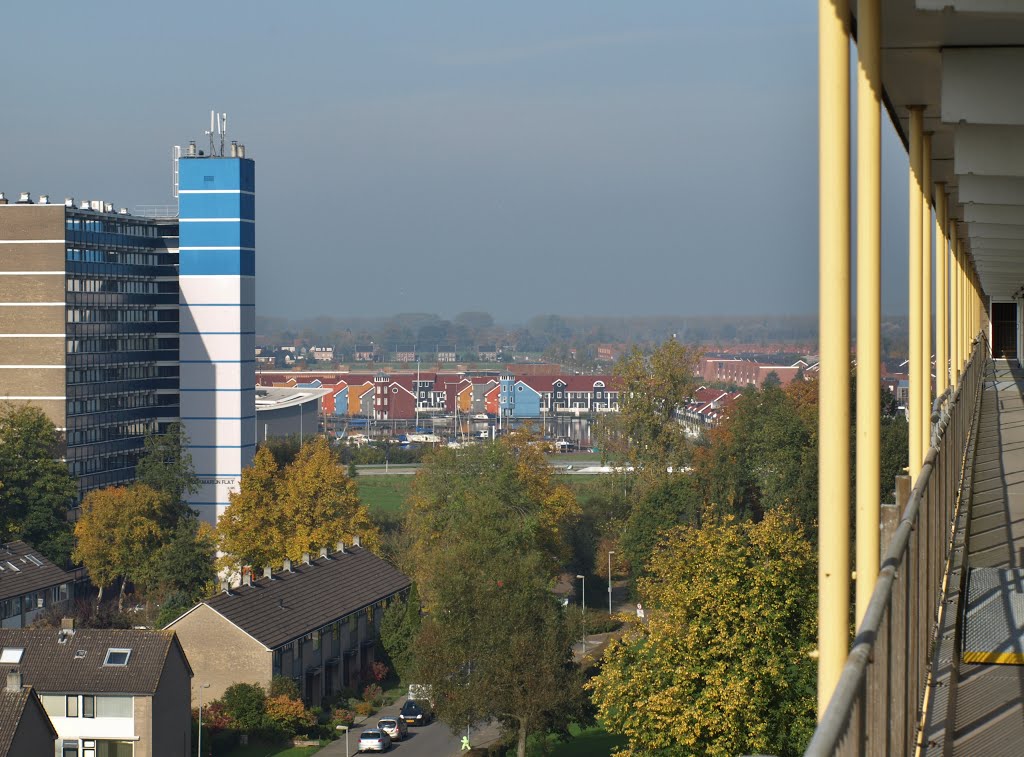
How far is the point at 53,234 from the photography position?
63812 mm

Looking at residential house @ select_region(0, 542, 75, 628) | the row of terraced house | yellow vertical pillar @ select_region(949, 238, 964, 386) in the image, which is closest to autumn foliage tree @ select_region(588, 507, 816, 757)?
yellow vertical pillar @ select_region(949, 238, 964, 386)

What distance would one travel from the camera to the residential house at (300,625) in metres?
37.2

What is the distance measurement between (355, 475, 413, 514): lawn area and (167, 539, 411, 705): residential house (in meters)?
28.7

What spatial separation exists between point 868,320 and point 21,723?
86.4 feet

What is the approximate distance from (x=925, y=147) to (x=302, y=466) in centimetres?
4854

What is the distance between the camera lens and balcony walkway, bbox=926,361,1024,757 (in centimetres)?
398

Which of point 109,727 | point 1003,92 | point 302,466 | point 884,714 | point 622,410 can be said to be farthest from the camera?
point 622,410

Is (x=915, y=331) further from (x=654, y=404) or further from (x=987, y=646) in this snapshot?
(x=654, y=404)

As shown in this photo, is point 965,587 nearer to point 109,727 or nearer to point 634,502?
point 109,727

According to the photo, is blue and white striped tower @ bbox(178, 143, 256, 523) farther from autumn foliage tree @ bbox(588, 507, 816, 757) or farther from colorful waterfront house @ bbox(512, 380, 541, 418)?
colorful waterfront house @ bbox(512, 380, 541, 418)

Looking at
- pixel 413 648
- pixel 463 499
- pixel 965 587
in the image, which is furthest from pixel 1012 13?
pixel 463 499

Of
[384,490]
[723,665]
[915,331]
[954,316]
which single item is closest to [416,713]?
[723,665]

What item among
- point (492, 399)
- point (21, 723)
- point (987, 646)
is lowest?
point (21, 723)

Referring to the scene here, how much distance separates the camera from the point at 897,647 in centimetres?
343
